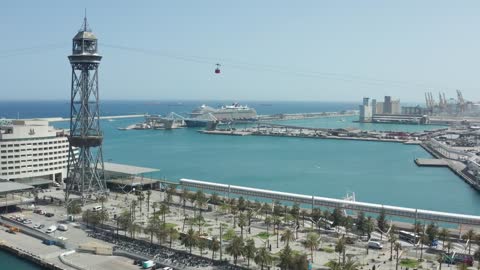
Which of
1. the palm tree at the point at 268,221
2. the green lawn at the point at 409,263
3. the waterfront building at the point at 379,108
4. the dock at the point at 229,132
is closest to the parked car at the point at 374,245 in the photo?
the green lawn at the point at 409,263

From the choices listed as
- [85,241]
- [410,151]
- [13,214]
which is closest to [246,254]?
[85,241]

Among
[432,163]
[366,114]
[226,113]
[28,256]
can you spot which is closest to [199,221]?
[28,256]

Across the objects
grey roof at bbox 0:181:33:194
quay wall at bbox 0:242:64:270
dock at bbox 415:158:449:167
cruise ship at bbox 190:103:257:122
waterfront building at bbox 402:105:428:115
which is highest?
waterfront building at bbox 402:105:428:115

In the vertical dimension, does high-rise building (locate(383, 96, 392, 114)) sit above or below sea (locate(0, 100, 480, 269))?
above

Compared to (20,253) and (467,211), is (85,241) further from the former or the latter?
(467,211)

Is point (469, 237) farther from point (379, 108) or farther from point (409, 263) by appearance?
point (379, 108)

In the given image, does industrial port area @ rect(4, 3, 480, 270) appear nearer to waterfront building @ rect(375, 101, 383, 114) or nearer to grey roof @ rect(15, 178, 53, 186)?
grey roof @ rect(15, 178, 53, 186)

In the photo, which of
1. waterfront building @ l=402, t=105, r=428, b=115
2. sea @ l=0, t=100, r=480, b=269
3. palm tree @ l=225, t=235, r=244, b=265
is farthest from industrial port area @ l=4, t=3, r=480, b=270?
waterfront building @ l=402, t=105, r=428, b=115
